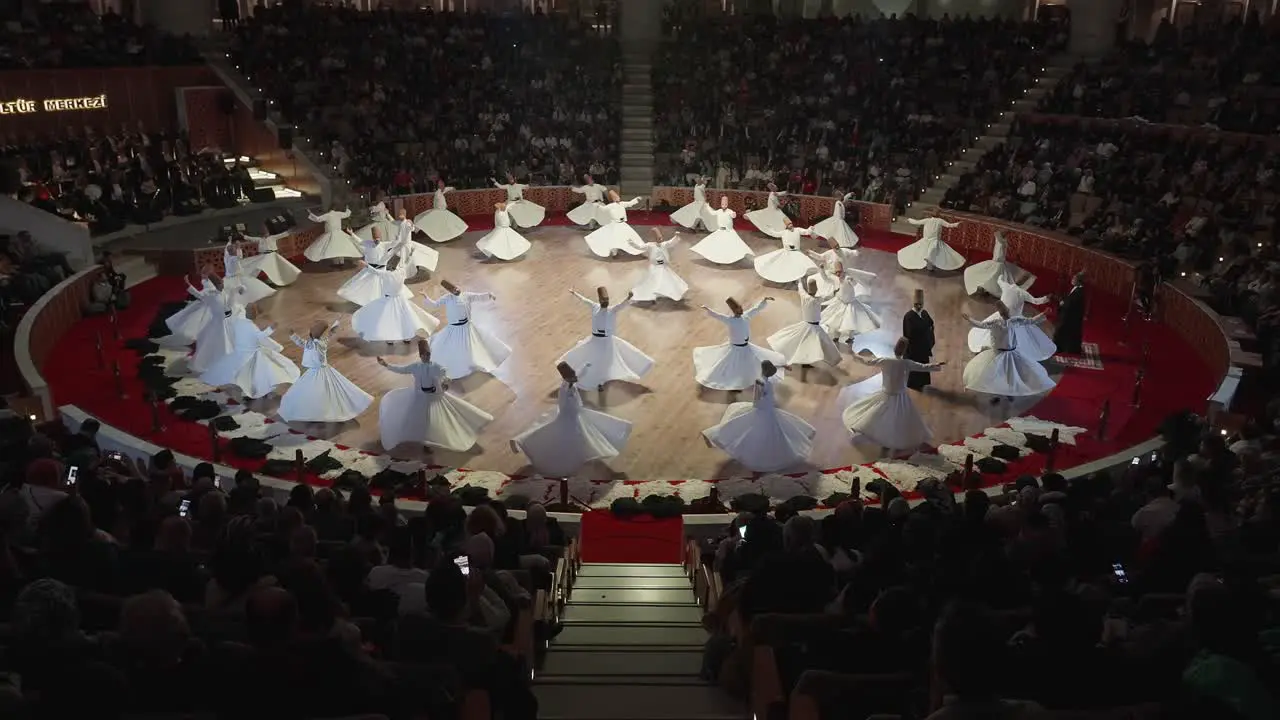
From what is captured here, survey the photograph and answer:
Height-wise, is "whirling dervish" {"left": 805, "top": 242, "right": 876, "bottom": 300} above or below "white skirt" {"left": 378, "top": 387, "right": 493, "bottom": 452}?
above

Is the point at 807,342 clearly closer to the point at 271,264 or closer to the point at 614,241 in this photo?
the point at 614,241

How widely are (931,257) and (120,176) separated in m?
15.6

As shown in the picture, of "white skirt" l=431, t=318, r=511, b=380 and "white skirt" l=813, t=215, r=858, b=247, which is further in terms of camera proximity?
"white skirt" l=813, t=215, r=858, b=247

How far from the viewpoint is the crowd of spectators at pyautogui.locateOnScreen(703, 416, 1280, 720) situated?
12.0ft

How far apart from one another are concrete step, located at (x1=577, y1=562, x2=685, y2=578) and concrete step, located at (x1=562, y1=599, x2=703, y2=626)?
0.91 meters

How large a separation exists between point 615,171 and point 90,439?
18.2 m

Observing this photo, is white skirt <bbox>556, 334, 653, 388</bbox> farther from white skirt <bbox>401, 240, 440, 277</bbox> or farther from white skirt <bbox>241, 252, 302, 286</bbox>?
white skirt <bbox>241, 252, 302, 286</bbox>

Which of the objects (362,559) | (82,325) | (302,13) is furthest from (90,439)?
(302,13)

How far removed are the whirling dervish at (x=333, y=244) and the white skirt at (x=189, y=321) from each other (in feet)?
13.8

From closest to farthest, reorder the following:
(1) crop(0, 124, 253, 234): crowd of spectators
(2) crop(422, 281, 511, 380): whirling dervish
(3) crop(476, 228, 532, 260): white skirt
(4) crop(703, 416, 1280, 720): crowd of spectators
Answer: (4) crop(703, 416, 1280, 720): crowd of spectators → (2) crop(422, 281, 511, 380): whirling dervish → (1) crop(0, 124, 253, 234): crowd of spectators → (3) crop(476, 228, 532, 260): white skirt

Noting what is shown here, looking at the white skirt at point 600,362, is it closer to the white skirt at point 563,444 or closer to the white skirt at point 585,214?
the white skirt at point 563,444

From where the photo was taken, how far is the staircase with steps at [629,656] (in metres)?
4.80

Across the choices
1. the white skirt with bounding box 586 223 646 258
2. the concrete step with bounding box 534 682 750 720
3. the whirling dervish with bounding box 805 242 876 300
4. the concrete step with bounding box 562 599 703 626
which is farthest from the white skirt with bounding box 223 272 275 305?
the concrete step with bounding box 534 682 750 720

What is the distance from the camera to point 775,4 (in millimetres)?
34125
